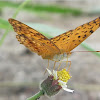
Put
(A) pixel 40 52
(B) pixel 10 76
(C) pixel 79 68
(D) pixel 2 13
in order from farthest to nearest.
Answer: (D) pixel 2 13
(C) pixel 79 68
(B) pixel 10 76
(A) pixel 40 52

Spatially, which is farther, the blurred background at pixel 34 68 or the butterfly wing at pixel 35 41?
the blurred background at pixel 34 68

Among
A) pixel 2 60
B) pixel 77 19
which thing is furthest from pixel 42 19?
pixel 2 60

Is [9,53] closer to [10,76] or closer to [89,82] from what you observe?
[10,76]

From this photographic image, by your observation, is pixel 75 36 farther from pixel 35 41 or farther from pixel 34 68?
pixel 34 68

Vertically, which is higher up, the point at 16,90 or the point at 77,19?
the point at 77,19

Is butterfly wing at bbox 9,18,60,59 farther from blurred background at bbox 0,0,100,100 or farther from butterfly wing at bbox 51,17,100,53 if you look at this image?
blurred background at bbox 0,0,100,100

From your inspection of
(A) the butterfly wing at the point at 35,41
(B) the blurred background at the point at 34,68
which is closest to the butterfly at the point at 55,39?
(A) the butterfly wing at the point at 35,41

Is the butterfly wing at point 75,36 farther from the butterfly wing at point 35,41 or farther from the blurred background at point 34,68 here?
the blurred background at point 34,68

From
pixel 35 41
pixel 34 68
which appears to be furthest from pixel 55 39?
pixel 34 68
